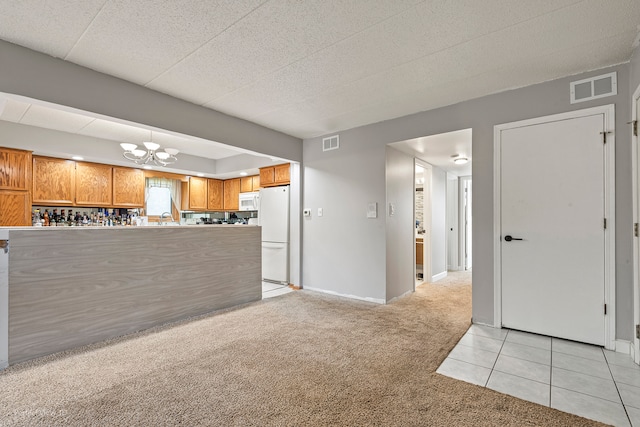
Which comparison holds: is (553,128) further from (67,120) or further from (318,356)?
(67,120)

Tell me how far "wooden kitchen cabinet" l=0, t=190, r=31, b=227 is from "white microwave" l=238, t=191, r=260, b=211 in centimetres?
336

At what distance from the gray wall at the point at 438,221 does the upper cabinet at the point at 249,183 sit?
3.52 meters

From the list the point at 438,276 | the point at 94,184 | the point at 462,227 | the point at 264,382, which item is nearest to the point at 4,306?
the point at 264,382

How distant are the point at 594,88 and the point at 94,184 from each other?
6822 mm

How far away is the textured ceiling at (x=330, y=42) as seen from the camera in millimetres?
1934

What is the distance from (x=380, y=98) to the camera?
11.0ft

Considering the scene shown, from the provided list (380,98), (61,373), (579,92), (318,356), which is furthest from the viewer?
(380,98)

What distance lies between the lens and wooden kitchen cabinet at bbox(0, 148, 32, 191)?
161 inches

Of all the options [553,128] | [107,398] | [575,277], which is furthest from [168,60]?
[575,277]

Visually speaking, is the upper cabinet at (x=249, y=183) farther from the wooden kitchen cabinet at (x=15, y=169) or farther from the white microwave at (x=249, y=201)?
the wooden kitchen cabinet at (x=15, y=169)

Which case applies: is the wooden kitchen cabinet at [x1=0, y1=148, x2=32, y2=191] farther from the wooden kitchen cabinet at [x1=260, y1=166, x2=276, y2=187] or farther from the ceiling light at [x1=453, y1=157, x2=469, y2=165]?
the ceiling light at [x1=453, y1=157, x2=469, y2=165]

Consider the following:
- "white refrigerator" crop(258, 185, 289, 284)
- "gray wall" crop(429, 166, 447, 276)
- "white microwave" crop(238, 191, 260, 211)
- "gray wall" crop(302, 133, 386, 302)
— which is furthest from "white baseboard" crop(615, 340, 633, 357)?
"white microwave" crop(238, 191, 260, 211)

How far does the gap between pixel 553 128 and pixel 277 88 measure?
108 inches

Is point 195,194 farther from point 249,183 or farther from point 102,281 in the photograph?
point 102,281
